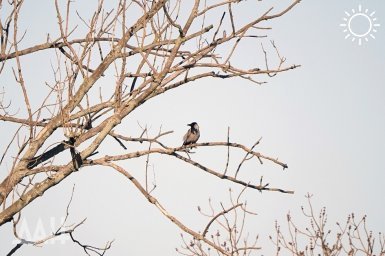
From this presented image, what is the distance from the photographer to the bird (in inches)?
349

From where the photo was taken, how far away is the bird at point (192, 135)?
8.88 meters

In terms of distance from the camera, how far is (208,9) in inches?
134

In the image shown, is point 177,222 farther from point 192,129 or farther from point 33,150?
point 192,129

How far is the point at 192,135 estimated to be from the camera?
353 inches

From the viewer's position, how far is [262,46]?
12.5 feet

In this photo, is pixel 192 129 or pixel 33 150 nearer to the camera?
pixel 33 150

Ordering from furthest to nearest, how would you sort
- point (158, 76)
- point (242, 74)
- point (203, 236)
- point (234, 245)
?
point (234, 245) < point (242, 74) < point (158, 76) < point (203, 236)

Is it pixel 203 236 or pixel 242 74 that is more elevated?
pixel 242 74

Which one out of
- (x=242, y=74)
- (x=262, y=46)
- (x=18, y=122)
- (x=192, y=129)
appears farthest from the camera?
(x=192, y=129)

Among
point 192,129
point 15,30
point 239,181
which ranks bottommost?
point 239,181

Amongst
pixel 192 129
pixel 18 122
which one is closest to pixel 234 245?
pixel 192 129

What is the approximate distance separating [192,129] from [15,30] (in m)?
5.57

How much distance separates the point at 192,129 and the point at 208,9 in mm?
5826

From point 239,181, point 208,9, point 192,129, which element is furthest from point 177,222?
point 192,129
